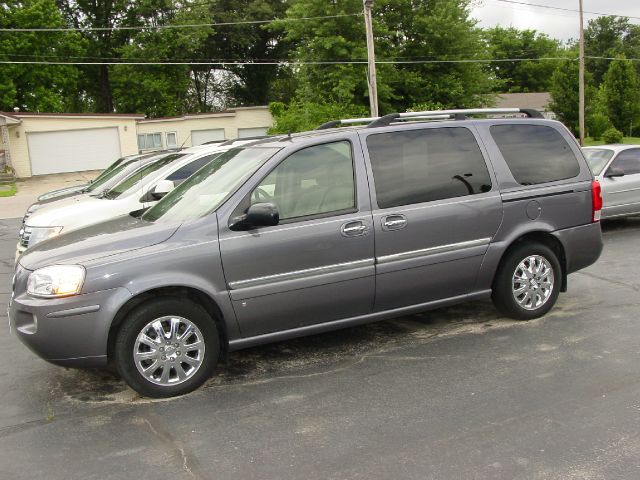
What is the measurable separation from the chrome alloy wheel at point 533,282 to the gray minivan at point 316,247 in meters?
0.01

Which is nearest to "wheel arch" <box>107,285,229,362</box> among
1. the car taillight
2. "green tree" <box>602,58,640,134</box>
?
the car taillight

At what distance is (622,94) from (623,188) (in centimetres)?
3895

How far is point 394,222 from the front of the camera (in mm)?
4984

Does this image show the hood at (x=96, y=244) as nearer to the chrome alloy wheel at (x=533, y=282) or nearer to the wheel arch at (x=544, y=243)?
the wheel arch at (x=544, y=243)

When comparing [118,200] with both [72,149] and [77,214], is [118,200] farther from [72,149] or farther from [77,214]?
[72,149]

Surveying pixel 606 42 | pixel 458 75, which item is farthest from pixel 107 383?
pixel 606 42

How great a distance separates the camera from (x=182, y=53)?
48.8m

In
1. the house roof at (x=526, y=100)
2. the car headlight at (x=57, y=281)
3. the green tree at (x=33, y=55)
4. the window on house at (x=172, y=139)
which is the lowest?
the car headlight at (x=57, y=281)

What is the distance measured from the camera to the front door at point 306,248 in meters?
4.54

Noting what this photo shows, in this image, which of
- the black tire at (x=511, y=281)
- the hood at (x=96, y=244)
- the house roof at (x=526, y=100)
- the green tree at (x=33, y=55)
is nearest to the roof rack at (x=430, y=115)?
the black tire at (x=511, y=281)

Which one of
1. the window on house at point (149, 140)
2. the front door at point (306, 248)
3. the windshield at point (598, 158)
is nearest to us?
the front door at point (306, 248)

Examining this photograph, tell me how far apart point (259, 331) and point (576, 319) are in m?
3.03

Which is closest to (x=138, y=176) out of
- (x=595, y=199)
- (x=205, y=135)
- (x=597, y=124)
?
(x=595, y=199)

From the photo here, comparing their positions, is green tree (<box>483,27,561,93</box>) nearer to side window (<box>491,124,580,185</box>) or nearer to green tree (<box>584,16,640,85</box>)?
green tree (<box>584,16,640,85</box>)
